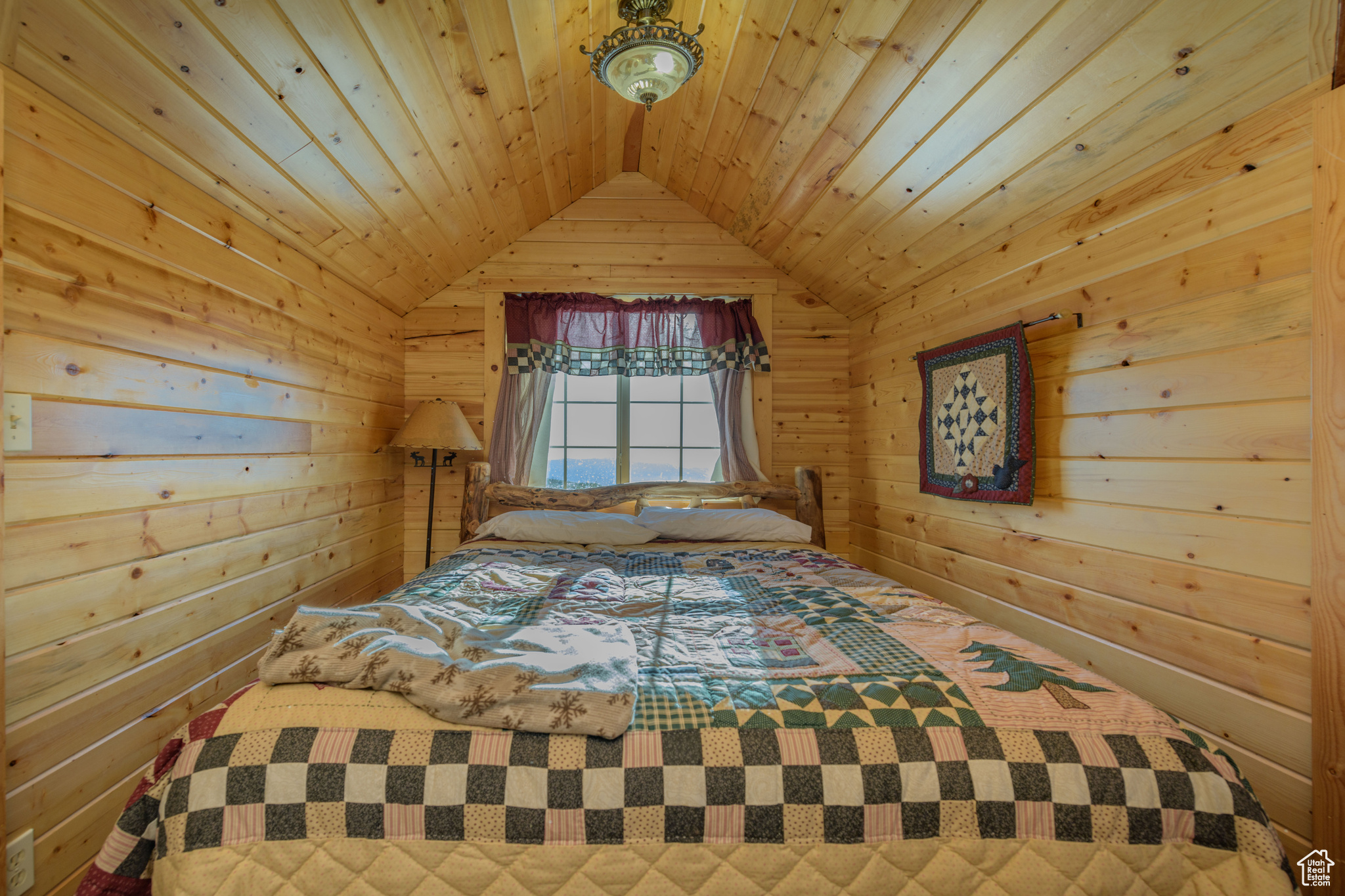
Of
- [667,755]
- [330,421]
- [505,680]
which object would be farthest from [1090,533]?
[330,421]

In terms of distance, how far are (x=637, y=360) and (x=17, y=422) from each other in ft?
8.42

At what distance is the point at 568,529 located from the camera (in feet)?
9.12

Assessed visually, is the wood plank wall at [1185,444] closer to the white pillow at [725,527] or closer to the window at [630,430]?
the white pillow at [725,527]

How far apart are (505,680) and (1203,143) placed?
6.58ft

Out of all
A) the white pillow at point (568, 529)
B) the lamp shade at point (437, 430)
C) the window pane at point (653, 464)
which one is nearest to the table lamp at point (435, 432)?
the lamp shade at point (437, 430)

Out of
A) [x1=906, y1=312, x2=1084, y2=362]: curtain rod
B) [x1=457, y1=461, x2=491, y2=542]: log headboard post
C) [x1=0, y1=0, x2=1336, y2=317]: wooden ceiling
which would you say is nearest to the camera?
[x1=0, y1=0, x2=1336, y2=317]: wooden ceiling

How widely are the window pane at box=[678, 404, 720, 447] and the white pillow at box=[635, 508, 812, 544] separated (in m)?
0.77

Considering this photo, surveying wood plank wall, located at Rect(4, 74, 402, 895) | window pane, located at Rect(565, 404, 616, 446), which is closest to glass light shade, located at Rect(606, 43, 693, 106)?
wood plank wall, located at Rect(4, 74, 402, 895)

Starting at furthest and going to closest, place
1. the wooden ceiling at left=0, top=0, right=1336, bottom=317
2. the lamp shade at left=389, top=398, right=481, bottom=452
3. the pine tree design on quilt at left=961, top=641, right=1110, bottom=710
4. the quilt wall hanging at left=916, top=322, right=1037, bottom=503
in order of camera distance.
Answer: the lamp shade at left=389, top=398, right=481, bottom=452, the quilt wall hanging at left=916, top=322, right=1037, bottom=503, the wooden ceiling at left=0, top=0, right=1336, bottom=317, the pine tree design on quilt at left=961, top=641, right=1110, bottom=710

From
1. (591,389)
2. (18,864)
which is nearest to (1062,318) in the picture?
(591,389)

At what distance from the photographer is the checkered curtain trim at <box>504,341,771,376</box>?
11.3 feet

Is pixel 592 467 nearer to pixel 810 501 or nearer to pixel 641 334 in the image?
pixel 641 334

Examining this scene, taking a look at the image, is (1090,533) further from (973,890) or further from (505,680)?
(505,680)

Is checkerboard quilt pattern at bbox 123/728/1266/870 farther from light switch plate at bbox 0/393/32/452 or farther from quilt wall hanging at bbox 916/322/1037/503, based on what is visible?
quilt wall hanging at bbox 916/322/1037/503
